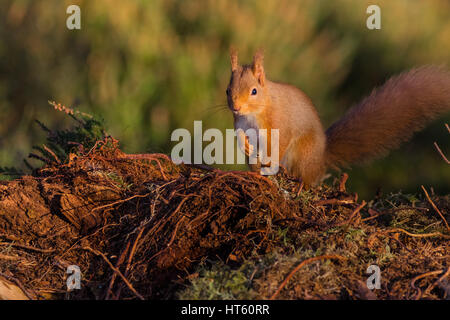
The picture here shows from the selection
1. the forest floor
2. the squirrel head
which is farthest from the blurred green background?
the forest floor

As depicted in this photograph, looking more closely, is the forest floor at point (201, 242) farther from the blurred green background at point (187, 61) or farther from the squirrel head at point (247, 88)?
the blurred green background at point (187, 61)

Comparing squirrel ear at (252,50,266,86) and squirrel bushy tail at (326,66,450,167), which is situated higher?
squirrel ear at (252,50,266,86)

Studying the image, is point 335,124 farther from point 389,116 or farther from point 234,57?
point 234,57

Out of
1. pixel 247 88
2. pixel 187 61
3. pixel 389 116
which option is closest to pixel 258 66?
pixel 247 88

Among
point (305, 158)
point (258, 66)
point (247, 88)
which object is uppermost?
point (258, 66)

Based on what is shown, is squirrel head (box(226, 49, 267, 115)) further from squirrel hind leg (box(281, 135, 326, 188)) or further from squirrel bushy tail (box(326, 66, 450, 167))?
squirrel bushy tail (box(326, 66, 450, 167))

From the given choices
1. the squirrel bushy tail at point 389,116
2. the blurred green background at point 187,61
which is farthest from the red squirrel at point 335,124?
the blurred green background at point 187,61

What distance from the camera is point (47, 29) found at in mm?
3996

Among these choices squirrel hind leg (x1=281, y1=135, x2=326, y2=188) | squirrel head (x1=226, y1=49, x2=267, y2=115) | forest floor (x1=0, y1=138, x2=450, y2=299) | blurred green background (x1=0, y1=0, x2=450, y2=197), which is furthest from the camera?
blurred green background (x1=0, y1=0, x2=450, y2=197)

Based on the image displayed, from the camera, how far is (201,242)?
1757 mm

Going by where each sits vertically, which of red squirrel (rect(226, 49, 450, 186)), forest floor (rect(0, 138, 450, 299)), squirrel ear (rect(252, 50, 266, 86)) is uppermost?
squirrel ear (rect(252, 50, 266, 86))

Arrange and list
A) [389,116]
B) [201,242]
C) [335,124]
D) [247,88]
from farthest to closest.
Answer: [335,124] < [389,116] < [247,88] < [201,242]

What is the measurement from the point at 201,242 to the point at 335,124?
1.43 metres

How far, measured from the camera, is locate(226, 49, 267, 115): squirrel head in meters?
2.51
